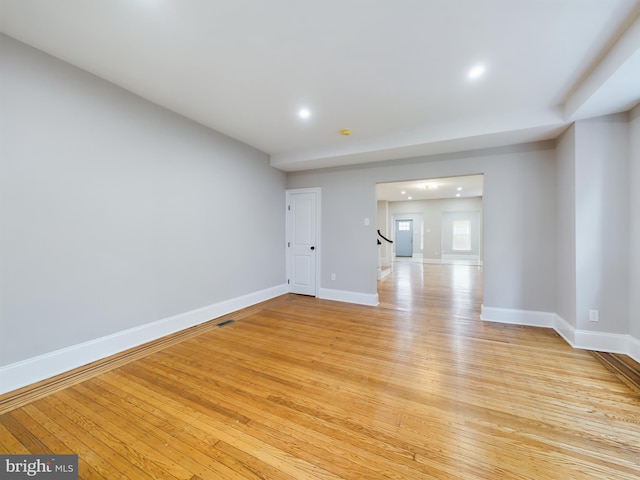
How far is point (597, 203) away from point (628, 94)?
3.38 ft

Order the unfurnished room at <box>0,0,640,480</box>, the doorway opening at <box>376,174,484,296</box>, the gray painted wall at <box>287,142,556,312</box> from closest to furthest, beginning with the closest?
the unfurnished room at <box>0,0,640,480</box>
the gray painted wall at <box>287,142,556,312</box>
the doorway opening at <box>376,174,484,296</box>

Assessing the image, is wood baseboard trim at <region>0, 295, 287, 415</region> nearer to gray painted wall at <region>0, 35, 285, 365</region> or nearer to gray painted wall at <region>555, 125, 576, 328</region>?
gray painted wall at <region>0, 35, 285, 365</region>

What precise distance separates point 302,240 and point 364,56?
135 inches

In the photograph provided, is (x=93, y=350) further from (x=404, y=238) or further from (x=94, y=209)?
(x=404, y=238)

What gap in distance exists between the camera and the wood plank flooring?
1329mm

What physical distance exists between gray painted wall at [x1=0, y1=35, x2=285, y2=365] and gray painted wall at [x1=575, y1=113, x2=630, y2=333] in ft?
14.6

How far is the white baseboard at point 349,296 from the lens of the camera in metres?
4.38

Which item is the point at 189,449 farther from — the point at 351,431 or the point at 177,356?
the point at 177,356

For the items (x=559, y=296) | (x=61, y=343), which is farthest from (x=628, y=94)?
(x=61, y=343)

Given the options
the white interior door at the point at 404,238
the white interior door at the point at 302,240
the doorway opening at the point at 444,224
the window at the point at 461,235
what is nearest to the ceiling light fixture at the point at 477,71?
the white interior door at the point at 302,240

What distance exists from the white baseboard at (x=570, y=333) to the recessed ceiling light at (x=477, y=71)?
9.51ft

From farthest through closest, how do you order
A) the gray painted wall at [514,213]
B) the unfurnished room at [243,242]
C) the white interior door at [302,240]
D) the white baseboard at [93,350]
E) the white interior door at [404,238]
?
1. the white interior door at [404,238]
2. the white interior door at [302,240]
3. the gray painted wall at [514,213]
4. the white baseboard at [93,350]
5. the unfurnished room at [243,242]

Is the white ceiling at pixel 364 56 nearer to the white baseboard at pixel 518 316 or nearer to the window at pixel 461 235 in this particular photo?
the white baseboard at pixel 518 316

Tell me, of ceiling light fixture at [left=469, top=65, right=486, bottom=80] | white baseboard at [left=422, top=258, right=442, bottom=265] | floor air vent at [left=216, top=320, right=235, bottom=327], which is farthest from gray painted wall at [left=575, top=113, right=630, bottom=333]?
white baseboard at [left=422, top=258, right=442, bottom=265]
